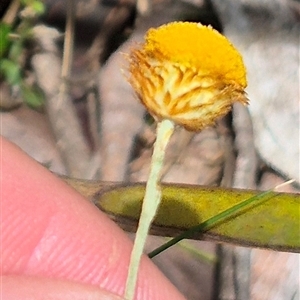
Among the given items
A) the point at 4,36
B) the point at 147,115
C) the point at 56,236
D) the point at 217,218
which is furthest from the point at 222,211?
the point at 4,36

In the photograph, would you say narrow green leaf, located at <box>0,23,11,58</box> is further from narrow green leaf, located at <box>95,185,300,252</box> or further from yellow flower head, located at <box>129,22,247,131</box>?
yellow flower head, located at <box>129,22,247,131</box>

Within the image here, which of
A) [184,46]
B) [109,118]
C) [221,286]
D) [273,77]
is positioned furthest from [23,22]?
[184,46]

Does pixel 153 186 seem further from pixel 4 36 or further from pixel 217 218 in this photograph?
pixel 4 36

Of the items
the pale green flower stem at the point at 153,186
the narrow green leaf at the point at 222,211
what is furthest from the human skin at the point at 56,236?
the pale green flower stem at the point at 153,186

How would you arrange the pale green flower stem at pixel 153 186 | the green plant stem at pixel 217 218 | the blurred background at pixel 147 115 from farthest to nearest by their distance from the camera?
the blurred background at pixel 147 115 < the green plant stem at pixel 217 218 < the pale green flower stem at pixel 153 186

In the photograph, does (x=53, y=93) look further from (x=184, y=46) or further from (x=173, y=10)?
(x=184, y=46)

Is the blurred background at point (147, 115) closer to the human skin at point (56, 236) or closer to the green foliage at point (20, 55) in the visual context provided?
the green foliage at point (20, 55)

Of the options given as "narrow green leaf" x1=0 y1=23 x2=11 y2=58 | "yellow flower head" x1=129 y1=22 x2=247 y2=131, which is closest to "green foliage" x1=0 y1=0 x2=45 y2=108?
"narrow green leaf" x1=0 y1=23 x2=11 y2=58
